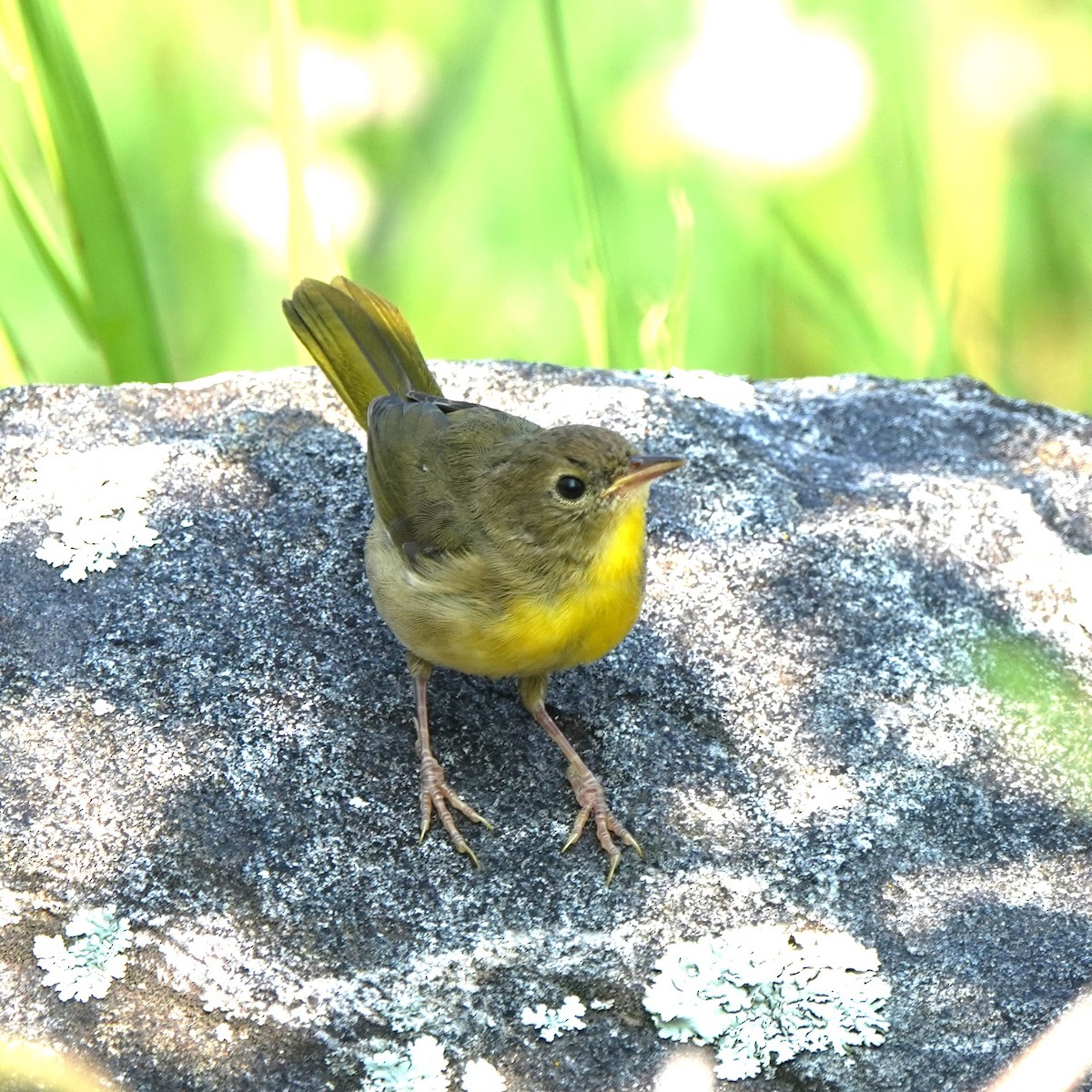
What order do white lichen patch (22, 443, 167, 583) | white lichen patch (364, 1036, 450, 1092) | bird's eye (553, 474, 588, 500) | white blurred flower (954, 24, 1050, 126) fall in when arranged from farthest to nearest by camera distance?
white blurred flower (954, 24, 1050, 126), white lichen patch (22, 443, 167, 583), bird's eye (553, 474, 588, 500), white lichen patch (364, 1036, 450, 1092)

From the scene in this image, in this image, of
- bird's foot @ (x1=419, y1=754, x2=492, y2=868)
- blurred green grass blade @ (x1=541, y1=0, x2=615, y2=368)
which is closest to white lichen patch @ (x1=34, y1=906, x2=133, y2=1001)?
bird's foot @ (x1=419, y1=754, x2=492, y2=868)

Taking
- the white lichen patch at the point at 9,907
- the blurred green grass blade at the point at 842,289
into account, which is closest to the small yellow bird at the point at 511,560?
the white lichen patch at the point at 9,907

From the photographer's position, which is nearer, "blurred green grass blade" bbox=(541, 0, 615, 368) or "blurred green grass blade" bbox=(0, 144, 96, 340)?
"blurred green grass blade" bbox=(0, 144, 96, 340)

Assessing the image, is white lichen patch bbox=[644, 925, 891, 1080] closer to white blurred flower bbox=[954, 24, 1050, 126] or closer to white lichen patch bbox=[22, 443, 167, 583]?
white lichen patch bbox=[22, 443, 167, 583]

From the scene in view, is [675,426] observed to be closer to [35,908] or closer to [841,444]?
[841,444]

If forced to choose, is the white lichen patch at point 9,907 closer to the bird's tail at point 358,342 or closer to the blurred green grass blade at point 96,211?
the bird's tail at point 358,342

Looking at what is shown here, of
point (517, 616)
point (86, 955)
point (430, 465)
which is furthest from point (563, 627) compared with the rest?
point (86, 955)

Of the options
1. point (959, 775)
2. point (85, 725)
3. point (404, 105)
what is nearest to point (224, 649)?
point (85, 725)
